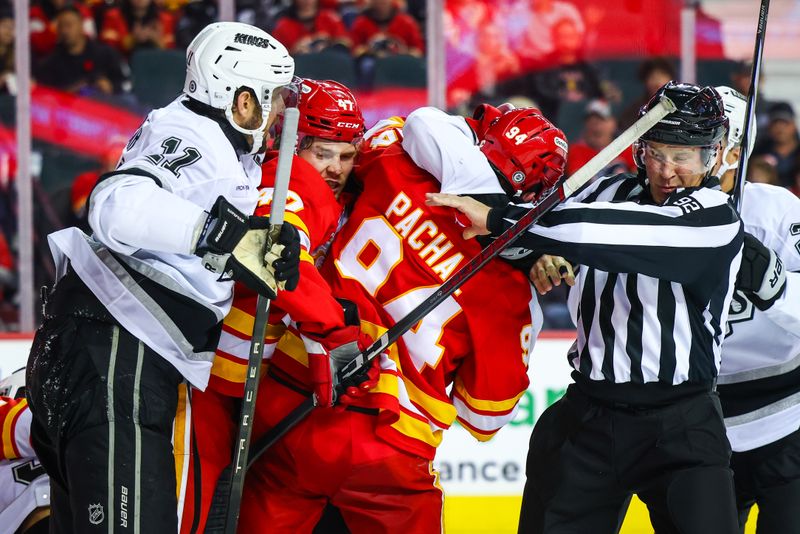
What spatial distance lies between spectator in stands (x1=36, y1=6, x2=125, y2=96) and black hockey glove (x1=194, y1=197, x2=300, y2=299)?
3.50m

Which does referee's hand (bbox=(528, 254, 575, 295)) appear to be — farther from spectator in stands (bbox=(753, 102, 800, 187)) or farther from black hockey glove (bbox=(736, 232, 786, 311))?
spectator in stands (bbox=(753, 102, 800, 187))

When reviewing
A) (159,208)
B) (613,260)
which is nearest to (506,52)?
(613,260)

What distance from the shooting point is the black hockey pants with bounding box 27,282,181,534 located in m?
2.33

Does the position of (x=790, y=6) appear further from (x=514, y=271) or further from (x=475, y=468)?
(x=514, y=271)

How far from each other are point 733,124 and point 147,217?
1.55 meters

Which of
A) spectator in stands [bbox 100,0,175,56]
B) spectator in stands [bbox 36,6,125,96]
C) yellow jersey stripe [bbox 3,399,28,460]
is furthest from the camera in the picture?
spectator in stands [bbox 100,0,175,56]

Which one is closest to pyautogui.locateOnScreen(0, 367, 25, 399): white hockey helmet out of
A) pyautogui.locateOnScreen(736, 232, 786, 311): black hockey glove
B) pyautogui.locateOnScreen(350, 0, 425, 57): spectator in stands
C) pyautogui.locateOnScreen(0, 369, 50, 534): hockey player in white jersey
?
pyautogui.locateOnScreen(0, 369, 50, 534): hockey player in white jersey

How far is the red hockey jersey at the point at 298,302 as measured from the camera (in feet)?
8.33

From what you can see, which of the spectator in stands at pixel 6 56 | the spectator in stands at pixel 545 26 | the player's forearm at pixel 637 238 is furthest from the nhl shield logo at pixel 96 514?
the spectator in stands at pixel 545 26

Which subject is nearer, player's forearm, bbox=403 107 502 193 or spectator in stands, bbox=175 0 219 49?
player's forearm, bbox=403 107 502 193

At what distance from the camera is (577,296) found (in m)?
2.77

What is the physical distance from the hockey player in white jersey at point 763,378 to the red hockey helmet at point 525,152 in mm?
481

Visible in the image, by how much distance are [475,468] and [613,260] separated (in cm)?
214

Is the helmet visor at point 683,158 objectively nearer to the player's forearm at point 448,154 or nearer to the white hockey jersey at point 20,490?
the player's forearm at point 448,154
